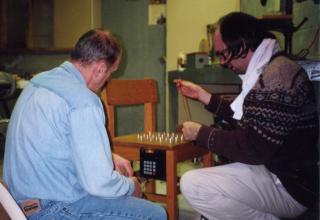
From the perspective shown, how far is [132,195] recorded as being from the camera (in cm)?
121

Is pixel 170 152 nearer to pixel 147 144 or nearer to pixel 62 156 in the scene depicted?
pixel 147 144

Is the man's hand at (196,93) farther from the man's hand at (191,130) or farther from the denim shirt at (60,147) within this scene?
the denim shirt at (60,147)

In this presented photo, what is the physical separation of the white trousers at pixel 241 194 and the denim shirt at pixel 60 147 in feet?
1.49

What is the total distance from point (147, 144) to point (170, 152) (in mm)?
126

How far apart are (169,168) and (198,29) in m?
2.13

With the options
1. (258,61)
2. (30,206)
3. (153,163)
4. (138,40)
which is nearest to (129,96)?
(153,163)

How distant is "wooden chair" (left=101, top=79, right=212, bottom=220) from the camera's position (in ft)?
5.55

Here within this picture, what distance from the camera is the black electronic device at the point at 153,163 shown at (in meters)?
1.70

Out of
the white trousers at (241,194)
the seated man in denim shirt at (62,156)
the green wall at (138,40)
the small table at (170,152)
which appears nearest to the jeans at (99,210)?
the seated man in denim shirt at (62,156)

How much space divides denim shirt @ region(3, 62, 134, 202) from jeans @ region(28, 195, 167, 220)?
2cm

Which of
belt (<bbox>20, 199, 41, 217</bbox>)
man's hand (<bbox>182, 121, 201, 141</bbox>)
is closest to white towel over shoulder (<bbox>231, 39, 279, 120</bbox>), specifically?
man's hand (<bbox>182, 121, 201, 141</bbox>)

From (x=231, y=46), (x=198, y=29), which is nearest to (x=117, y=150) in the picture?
(x=231, y=46)

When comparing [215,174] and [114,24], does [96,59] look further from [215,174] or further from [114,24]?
[114,24]

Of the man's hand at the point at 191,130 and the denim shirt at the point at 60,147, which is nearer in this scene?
the denim shirt at the point at 60,147
